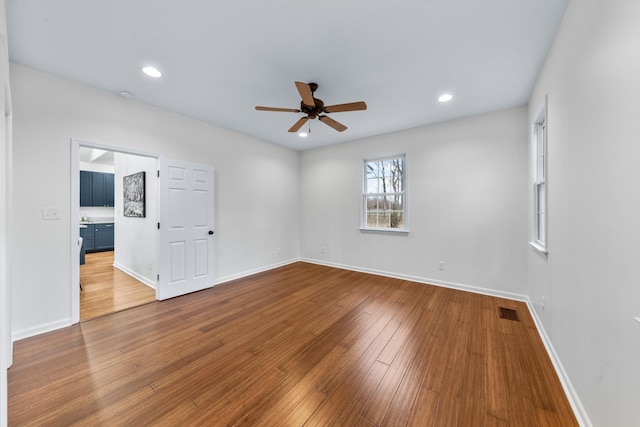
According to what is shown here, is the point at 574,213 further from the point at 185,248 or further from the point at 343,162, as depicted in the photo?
the point at 185,248

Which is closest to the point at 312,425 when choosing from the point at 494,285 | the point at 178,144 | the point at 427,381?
the point at 427,381

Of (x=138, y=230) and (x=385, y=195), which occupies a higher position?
(x=385, y=195)

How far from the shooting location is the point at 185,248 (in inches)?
140

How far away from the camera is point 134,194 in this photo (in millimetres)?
4219

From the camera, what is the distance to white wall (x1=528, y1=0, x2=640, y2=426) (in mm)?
1019

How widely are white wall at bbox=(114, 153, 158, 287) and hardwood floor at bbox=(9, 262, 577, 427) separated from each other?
1.25 metres

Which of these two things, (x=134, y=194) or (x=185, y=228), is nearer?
(x=185, y=228)

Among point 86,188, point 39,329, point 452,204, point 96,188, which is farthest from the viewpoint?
point 96,188

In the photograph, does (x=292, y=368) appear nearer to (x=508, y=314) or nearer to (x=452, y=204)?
(x=508, y=314)

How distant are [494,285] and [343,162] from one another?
3320 mm

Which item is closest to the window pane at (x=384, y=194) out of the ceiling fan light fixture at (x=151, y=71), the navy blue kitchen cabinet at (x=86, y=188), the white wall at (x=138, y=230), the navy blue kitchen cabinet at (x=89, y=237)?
the ceiling fan light fixture at (x=151, y=71)

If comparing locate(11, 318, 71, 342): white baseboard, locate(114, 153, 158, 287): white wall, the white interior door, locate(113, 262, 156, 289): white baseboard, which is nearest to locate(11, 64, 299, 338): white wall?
locate(11, 318, 71, 342): white baseboard

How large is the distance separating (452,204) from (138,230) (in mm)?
5412

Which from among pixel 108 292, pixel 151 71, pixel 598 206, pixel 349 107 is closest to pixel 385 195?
pixel 349 107
